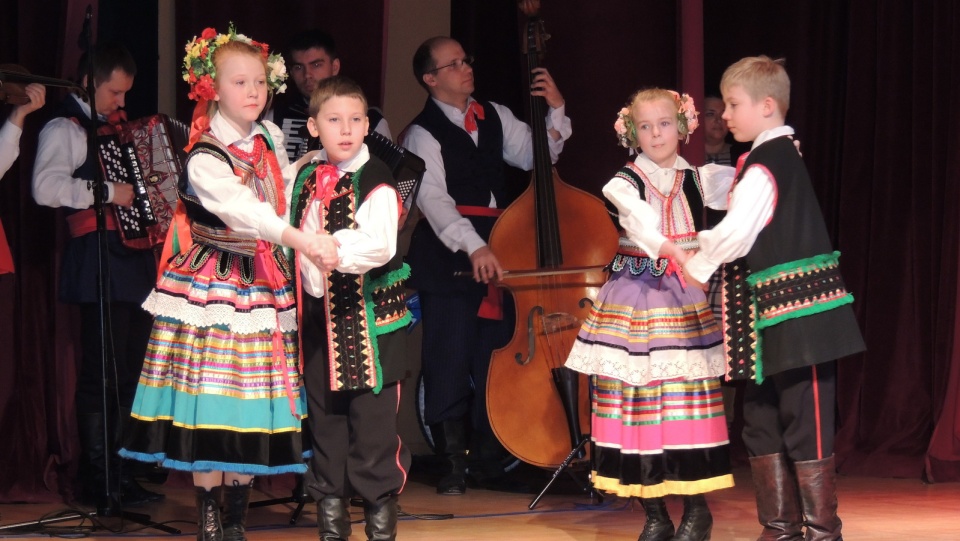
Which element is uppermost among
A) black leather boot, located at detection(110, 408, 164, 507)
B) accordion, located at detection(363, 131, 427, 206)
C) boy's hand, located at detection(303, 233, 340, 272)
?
accordion, located at detection(363, 131, 427, 206)

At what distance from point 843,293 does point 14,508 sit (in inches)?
113

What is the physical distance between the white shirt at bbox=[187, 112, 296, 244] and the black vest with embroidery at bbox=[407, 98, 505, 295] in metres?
1.38

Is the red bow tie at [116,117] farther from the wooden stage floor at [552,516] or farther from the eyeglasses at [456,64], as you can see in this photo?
the wooden stage floor at [552,516]

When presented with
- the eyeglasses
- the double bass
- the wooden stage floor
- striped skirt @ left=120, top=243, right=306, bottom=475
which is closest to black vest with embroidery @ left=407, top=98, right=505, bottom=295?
the eyeglasses

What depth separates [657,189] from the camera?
3473mm

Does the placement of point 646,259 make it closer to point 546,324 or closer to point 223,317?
point 546,324

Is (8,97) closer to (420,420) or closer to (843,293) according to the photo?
(420,420)

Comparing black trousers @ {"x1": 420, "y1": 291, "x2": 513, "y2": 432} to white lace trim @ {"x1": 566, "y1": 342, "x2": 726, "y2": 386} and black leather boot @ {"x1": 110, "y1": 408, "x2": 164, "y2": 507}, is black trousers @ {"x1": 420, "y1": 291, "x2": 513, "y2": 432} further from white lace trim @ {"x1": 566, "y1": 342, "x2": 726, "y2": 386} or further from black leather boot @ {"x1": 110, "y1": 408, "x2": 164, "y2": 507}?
white lace trim @ {"x1": 566, "y1": 342, "x2": 726, "y2": 386}

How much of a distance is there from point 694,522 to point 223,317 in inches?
55.2

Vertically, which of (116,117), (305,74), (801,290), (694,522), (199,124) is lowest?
(694,522)

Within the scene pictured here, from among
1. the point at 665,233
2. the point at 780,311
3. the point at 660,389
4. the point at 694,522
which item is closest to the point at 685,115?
the point at 665,233

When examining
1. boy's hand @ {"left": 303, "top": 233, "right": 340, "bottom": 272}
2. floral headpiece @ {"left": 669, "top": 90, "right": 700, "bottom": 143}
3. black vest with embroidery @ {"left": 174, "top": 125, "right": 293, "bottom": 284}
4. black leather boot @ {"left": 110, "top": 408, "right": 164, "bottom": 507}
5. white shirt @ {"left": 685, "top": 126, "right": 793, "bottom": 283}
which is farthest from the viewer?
black leather boot @ {"left": 110, "top": 408, "right": 164, "bottom": 507}

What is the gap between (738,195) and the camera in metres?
3.18

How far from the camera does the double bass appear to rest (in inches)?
160
